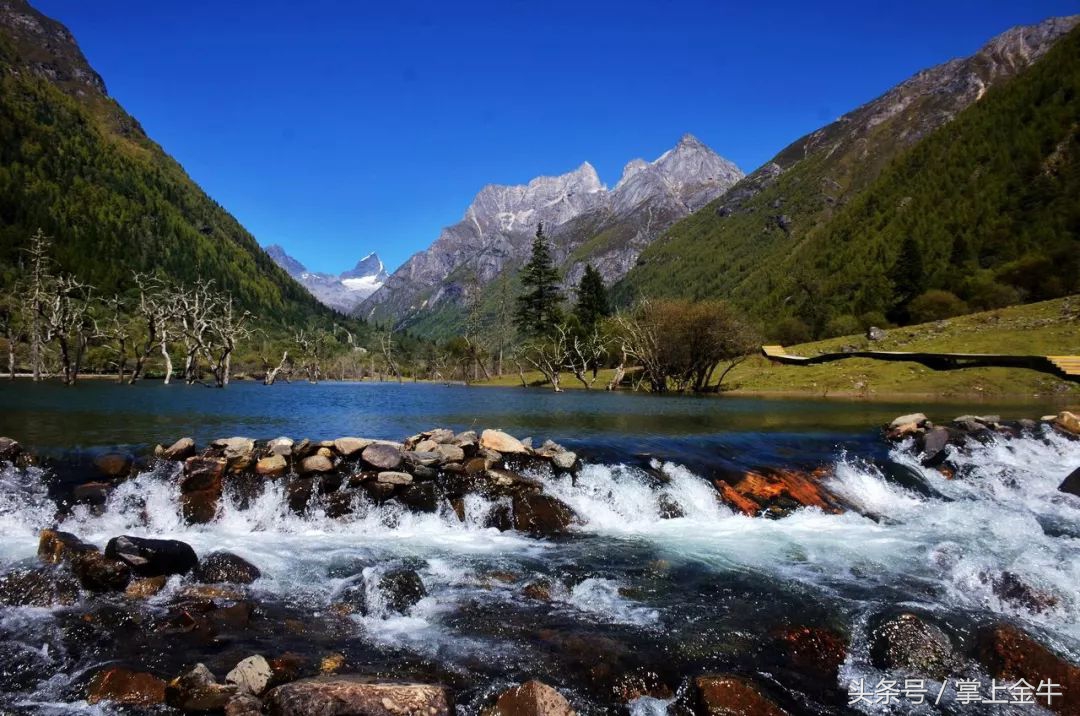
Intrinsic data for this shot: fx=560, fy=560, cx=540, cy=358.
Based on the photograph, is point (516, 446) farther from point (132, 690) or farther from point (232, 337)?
point (232, 337)

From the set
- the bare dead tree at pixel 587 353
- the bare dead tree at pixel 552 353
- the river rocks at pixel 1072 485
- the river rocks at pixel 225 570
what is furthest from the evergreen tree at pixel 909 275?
the river rocks at pixel 225 570

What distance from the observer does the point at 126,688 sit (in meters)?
7.33

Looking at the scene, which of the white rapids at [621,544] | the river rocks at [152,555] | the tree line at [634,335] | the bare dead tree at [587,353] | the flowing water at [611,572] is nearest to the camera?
the flowing water at [611,572]

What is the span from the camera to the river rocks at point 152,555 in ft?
34.2

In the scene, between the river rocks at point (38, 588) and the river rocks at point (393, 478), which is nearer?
the river rocks at point (38, 588)

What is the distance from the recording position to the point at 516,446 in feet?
62.2

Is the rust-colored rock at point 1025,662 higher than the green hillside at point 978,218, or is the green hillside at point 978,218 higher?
the green hillside at point 978,218

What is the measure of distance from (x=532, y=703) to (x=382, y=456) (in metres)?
11.1

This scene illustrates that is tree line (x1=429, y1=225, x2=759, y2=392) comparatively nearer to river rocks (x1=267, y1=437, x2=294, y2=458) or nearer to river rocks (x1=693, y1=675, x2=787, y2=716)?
river rocks (x1=267, y1=437, x2=294, y2=458)

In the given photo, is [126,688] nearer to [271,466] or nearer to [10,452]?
[271,466]

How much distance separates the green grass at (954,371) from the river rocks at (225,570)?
54.2m

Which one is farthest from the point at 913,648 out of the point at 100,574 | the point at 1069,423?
the point at 1069,423

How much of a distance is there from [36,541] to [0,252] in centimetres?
20129

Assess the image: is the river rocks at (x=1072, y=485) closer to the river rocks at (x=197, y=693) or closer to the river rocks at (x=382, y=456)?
the river rocks at (x=382, y=456)
